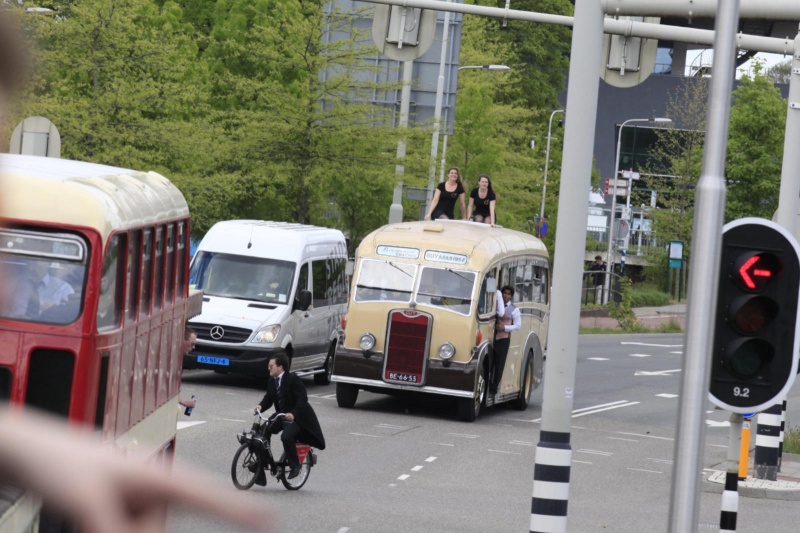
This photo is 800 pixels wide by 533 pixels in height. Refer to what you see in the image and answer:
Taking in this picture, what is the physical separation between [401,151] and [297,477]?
23567 millimetres

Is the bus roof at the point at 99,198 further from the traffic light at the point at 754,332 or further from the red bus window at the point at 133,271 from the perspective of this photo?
the traffic light at the point at 754,332

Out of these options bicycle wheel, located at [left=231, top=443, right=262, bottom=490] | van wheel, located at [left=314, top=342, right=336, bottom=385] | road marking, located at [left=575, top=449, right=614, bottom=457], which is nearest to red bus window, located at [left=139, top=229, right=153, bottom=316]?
bicycle wheel, located at [left=231, top=443, right=262, bottom=490]

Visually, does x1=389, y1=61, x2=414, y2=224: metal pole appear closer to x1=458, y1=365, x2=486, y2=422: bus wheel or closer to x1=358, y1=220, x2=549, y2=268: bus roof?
x1=358, y1=220, x2=549, y2=268: bus roof

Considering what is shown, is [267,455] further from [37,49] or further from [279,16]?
[279,16]

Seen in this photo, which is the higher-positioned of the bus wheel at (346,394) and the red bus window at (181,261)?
the red bus window at (181,261)

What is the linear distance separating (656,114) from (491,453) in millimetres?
72686

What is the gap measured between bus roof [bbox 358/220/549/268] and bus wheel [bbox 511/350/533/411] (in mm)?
2916

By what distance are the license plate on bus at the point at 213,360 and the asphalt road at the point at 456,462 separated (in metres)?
0.50

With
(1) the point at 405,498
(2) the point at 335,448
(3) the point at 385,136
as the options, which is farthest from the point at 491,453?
(3) the point at 385,136

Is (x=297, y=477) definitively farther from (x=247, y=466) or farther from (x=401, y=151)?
(x=401, y=151)

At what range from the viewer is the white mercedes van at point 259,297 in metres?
26.0

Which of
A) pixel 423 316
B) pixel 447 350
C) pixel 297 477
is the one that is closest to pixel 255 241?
pixel 423 316

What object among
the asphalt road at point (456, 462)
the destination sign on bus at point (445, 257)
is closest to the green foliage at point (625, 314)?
the asphalt road at point (456, 462)

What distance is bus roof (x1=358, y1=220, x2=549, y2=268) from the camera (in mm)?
25125
